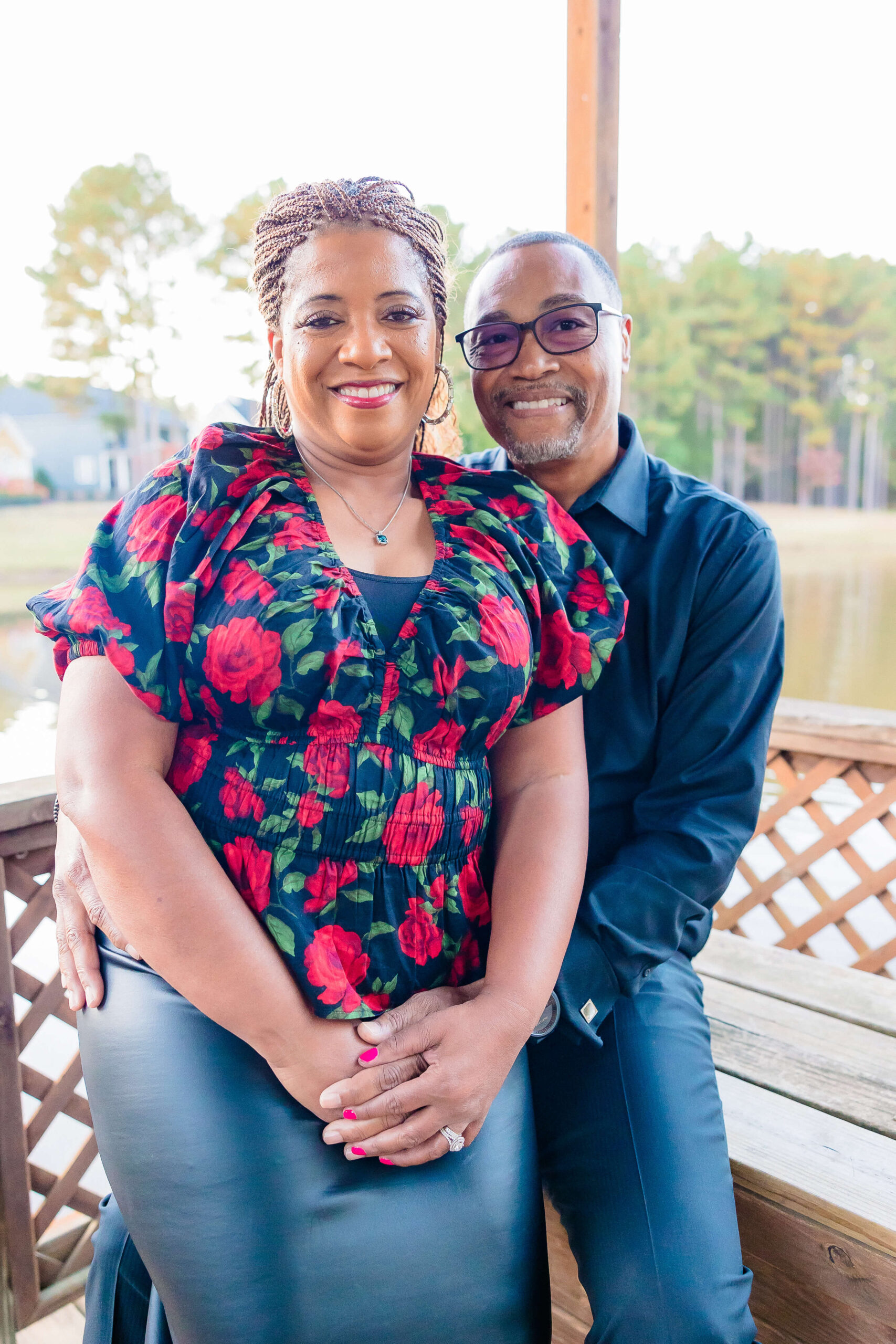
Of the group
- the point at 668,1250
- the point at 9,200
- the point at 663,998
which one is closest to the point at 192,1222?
the point at 668,1250

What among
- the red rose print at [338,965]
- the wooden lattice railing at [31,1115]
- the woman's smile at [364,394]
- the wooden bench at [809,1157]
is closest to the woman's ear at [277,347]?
the woman's smile at [364,394]

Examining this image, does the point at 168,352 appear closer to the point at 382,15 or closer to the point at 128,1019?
the point at 382,15

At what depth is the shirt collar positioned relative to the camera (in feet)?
5.32

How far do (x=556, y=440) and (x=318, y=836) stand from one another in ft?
2.92

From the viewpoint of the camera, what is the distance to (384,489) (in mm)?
1393

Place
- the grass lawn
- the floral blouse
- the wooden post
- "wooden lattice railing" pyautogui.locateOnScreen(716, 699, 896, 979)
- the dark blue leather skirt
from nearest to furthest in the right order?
the dark blue leather skirt < the floral blouse < the wooden post < "wooden lattice railing" pyautogui.locateOnScreen(716, 699, 896, 979) < the grass lawn

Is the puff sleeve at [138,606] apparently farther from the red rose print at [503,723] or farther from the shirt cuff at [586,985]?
the shirt cuff at [586,985]

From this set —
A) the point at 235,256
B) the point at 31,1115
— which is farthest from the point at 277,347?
the point at 235,256

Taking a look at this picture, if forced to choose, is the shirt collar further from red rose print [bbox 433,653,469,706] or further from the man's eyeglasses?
red rose print [bbox 433,653,469,706]

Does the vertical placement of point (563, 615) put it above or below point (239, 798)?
above

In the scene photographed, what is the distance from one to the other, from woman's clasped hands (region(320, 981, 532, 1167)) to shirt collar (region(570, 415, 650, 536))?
0.85 m

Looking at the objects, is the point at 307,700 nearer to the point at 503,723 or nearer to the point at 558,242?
the point at 503,723

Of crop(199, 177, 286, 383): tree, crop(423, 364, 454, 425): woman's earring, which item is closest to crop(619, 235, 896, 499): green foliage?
crop(199, 177, 286, 383): tree

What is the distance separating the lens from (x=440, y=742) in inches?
47.6
